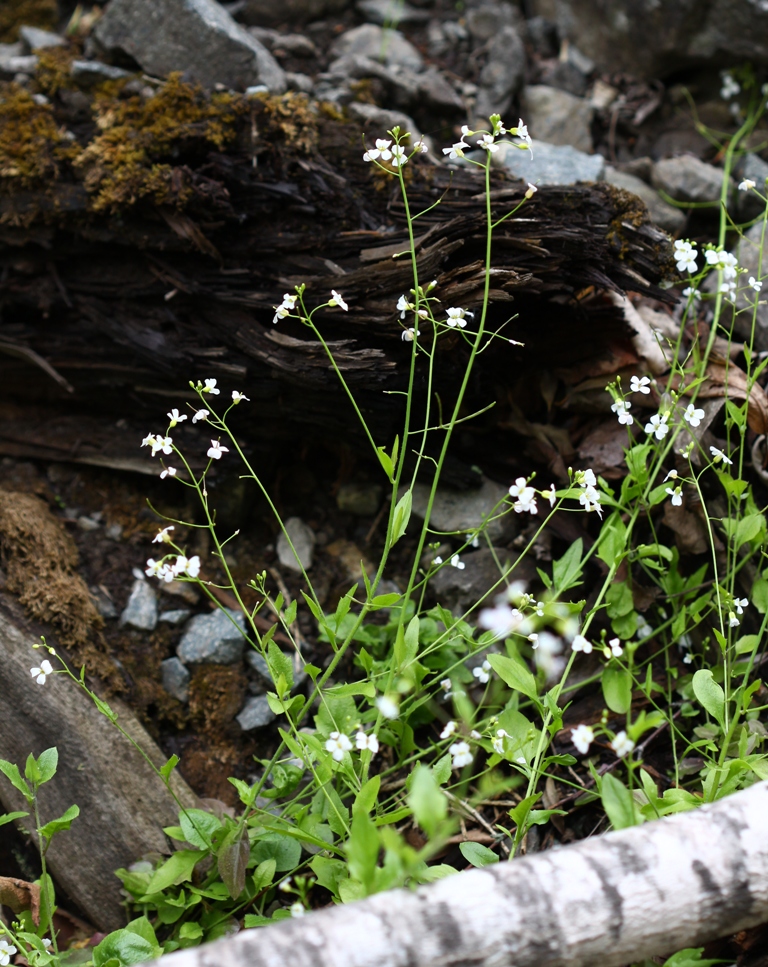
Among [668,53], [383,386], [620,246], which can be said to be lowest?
[383,386]

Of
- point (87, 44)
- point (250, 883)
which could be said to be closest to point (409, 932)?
point (250, 883)

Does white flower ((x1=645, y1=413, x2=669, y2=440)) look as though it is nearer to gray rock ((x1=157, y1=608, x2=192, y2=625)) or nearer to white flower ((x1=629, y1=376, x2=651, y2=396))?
white flower ((x1=629, y1=376, x2=651, y2=396))

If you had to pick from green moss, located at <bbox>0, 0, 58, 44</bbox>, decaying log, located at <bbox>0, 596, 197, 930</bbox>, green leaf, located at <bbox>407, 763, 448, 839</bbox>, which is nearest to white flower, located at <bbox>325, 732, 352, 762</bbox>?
green leaf, located at <bbox>407, 763, 448, 839</bbox>

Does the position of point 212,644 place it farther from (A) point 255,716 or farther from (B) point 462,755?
(B) point 462,755

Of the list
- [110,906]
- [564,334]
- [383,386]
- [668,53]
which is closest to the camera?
[110,906]

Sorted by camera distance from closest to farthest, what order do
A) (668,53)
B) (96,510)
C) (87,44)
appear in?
(96,510) < (87,44) < (668,53)

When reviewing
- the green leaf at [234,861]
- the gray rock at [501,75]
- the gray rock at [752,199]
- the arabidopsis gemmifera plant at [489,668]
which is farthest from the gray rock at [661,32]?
the green leaf at [234,861]

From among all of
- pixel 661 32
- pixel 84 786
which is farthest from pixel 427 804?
pixel 661 32

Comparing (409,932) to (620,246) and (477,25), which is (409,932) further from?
(477,25)
